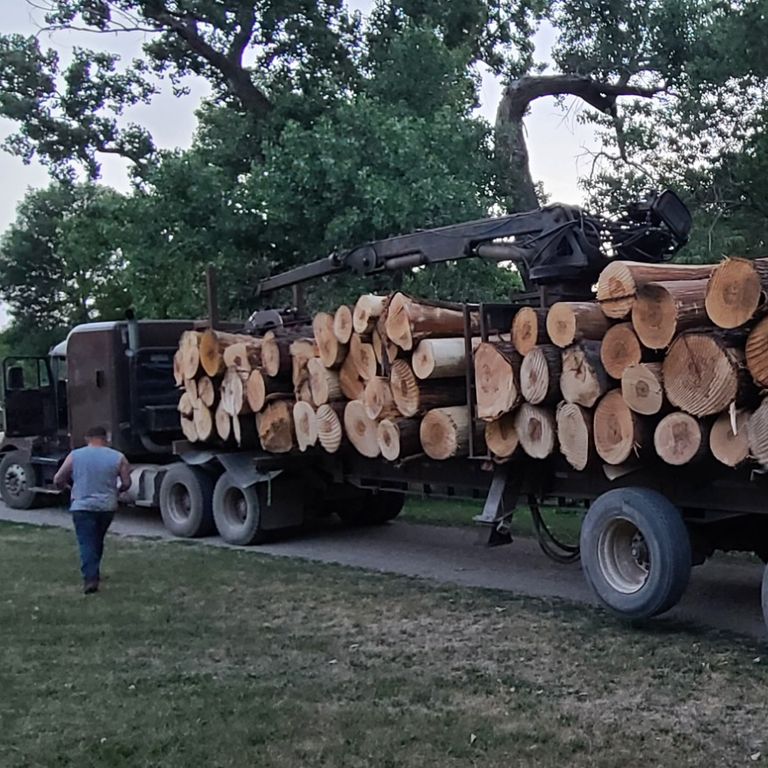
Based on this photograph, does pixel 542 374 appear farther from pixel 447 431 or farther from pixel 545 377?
pixel 447 431

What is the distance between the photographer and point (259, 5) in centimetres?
1970

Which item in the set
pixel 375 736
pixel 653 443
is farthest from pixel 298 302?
pixel 375 736

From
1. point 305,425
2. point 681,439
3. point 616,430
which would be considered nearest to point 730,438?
point 681,439

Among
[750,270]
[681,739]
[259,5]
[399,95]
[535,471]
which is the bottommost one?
[681,739]

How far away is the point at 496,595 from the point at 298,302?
20.8ft

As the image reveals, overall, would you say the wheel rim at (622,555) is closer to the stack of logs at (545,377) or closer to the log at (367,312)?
the stack of logs at (545,377)

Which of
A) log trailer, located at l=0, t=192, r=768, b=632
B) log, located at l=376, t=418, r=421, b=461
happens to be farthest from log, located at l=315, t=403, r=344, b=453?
log, located at l=376, t=418, r=421, b=461

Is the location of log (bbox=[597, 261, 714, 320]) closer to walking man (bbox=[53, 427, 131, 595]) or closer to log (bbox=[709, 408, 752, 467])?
log (bbox=[709, 408, 752, 467])

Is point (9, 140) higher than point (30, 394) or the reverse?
higher

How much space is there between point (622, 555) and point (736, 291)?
235 centimetres

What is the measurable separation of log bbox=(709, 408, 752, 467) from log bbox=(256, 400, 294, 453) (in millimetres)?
5436

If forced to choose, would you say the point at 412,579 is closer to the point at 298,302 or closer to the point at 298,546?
the point at 298,546

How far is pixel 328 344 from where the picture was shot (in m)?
11.4

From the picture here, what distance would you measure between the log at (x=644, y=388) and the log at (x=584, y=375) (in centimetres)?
30
